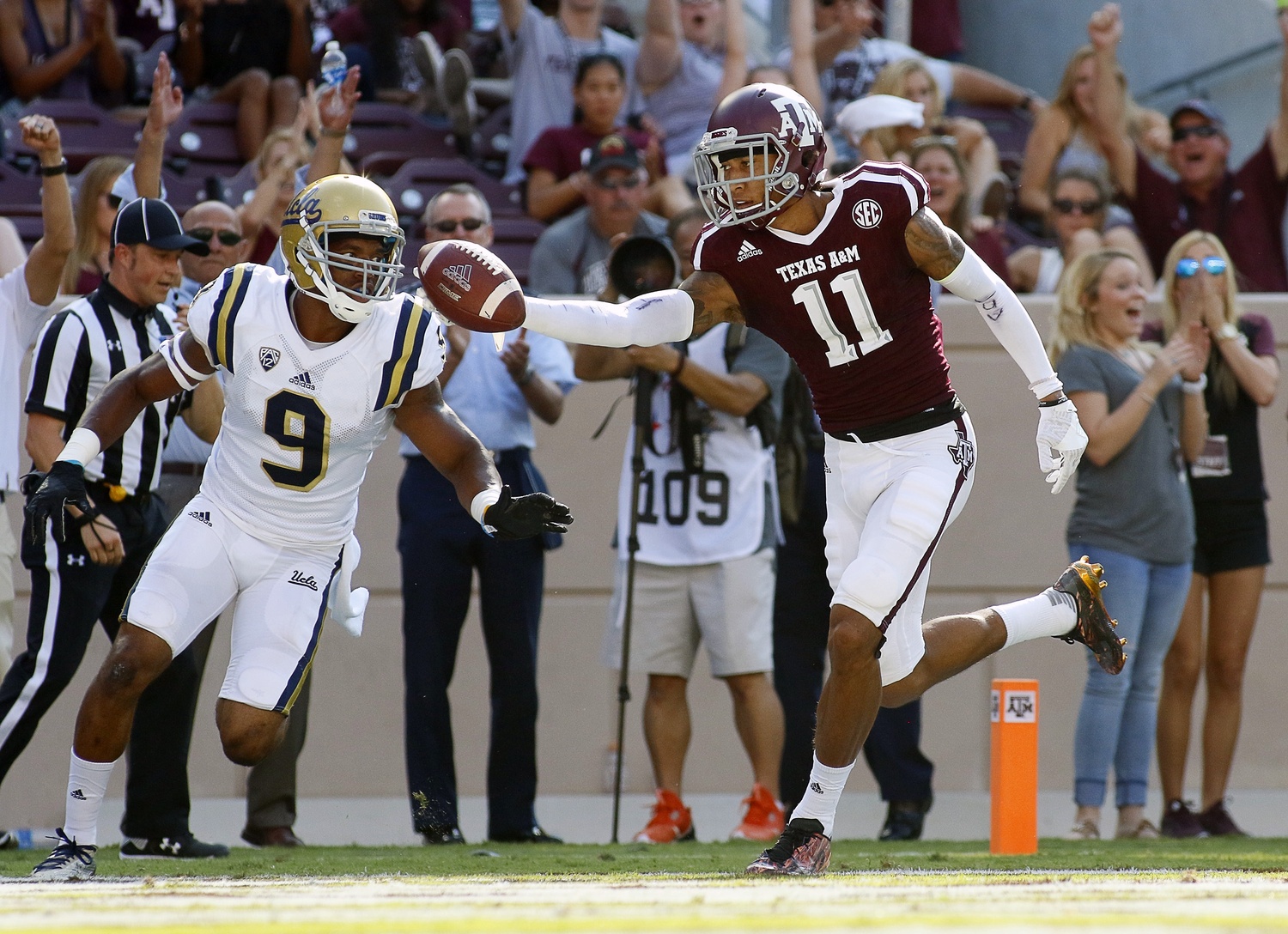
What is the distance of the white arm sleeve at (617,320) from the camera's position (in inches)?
166

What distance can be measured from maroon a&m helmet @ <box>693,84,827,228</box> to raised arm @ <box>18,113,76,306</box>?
7.60ft

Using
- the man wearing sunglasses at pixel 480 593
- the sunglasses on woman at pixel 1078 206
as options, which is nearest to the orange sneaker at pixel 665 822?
the man wearing sunglasses at pixel 480 593

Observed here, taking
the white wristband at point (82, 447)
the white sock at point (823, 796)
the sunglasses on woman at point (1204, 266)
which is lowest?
the white sock at point (823, 796)

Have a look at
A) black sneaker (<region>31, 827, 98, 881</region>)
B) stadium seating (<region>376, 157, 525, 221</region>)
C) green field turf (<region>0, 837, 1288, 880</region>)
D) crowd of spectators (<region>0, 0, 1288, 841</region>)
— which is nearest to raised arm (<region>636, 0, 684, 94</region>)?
crowd of spectators (<region>0, 0, 1288, 841</region>)

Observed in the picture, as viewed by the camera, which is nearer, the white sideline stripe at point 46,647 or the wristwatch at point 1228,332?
the white sideline stripe at point 46,647

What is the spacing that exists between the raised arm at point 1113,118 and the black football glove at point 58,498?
5584 mm

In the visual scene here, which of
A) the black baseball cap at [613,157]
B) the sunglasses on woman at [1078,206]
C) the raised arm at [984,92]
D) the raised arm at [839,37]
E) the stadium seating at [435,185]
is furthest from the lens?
the raised arm at [984,92]

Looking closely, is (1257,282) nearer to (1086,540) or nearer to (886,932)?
(1086,540)

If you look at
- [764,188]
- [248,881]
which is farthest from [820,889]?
[764,188]

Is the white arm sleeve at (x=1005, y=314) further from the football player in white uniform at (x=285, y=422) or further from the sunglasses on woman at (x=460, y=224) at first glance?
the sunglasses on woman at (x=460, y=224)

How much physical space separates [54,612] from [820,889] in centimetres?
273

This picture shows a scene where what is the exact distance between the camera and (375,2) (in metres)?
9.28

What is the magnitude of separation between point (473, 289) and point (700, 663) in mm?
3723

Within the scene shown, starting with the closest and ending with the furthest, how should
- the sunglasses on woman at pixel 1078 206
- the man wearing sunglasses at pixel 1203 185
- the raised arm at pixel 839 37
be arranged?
the sunglasses on woman at pixel 1078 206 → the man wearing sunglasses at pixel 1203 185 → the raised arm at pixel 839 37
